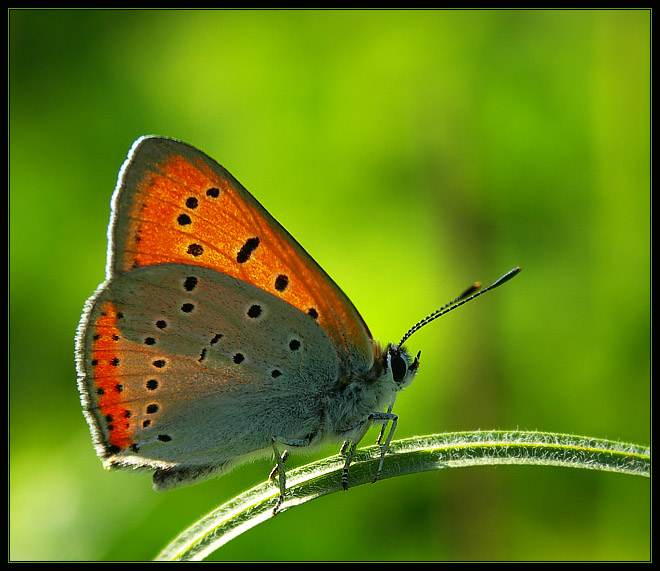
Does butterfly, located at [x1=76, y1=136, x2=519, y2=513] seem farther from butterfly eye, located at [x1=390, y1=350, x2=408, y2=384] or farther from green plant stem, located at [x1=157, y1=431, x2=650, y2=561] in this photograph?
green plant stem, located at [x1=157, y1=431, x2=650, y2=561]

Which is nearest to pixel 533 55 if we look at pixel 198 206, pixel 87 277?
pixel 198 206

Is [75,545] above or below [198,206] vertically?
below

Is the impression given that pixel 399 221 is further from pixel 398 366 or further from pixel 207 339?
pixel 207 339

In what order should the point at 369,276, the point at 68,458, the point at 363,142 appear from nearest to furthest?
the point at 68,458, the point at 369,276, the point at 363,142

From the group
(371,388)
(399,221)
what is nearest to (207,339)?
(371,388)

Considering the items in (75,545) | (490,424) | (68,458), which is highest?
(490,424)

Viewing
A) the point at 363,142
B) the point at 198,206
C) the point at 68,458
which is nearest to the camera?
the point at 198,206

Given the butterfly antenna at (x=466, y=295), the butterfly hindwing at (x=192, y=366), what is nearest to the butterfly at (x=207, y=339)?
the butterfly hindwing at (x=192, y=366)

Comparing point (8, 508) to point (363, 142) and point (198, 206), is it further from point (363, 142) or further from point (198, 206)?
point (363, 142)

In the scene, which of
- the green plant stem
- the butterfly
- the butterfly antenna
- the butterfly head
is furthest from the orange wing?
the green plant stem
